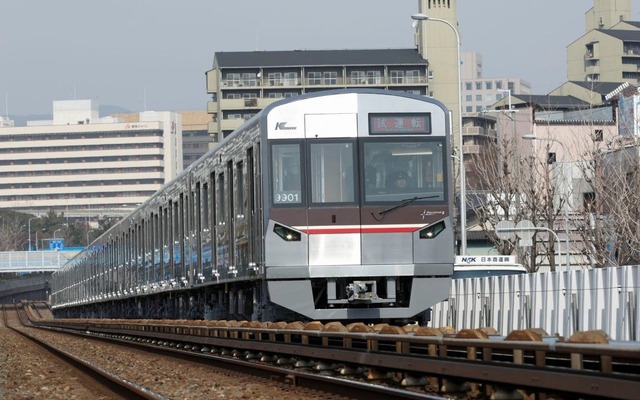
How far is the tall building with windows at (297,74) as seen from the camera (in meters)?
128

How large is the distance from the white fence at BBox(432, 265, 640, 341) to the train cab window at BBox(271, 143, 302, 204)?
347 cm

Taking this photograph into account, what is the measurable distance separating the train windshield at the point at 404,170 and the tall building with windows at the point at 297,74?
10831 cm

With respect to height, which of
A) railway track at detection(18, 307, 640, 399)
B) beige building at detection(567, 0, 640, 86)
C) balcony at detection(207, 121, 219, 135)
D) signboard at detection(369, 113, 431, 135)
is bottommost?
railway track at detection(18, 307, 640, 399)

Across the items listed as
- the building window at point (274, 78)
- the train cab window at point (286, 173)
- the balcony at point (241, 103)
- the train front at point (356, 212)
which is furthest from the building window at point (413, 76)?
the train cab window at point (286, 173)

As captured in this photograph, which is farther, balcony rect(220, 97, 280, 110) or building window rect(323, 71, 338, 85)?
balcony rect(220, 97, 280, 110)

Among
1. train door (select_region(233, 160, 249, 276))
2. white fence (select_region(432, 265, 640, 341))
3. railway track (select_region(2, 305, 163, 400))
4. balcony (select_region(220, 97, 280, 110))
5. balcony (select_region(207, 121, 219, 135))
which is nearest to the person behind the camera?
railway track (select_region(2, 305, 163, 400))

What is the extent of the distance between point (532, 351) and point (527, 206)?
4309 centimetres

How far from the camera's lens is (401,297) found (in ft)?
63.6

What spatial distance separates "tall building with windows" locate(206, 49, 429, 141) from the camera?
421 ft

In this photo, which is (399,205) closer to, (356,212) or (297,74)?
(356,212)

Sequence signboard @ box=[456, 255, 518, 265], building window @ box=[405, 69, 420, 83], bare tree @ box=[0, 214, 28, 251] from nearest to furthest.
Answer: signboard @ box=[456, 255, 518, 265] → building window @ box=[405, 69, 420, 83] → bare tree @ box=[0, 214, 28, 251]

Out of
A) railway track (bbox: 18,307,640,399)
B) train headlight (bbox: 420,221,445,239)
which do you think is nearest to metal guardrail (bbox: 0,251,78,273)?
railway track (bbox: 18,307,640,399)

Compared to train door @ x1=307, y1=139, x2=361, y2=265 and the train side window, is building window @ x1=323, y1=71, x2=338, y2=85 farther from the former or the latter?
train door @ x1=307, y1=139, x2=361, y2=265

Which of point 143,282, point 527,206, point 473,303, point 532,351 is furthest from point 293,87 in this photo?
point 532,351
